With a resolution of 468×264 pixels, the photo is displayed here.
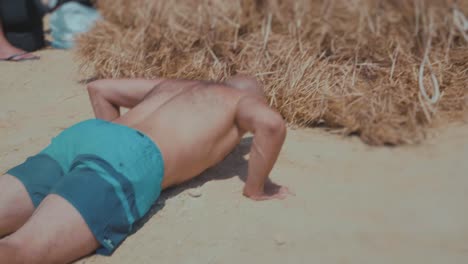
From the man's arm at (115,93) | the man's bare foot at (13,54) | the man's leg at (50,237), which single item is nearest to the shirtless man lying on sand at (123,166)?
the man's leg at (50,237)

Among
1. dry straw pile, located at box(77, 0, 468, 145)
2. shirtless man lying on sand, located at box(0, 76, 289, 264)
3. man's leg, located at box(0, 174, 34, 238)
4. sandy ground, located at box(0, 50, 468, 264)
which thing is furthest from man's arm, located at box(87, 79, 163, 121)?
dry straw pile, located at box(77, 0, 468, 145)

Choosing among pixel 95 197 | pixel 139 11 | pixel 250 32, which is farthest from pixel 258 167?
pixel 139 11

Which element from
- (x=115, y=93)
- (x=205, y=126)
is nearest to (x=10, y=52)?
(x=115, y=93)

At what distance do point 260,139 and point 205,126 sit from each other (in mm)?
218

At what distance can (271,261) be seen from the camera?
5.61 ft

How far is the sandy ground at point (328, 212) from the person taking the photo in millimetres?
1715

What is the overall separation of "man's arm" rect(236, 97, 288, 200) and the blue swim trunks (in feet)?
1.11

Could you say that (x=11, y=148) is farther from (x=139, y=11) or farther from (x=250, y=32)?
(x=250, y=32)

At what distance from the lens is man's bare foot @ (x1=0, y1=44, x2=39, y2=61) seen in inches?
165

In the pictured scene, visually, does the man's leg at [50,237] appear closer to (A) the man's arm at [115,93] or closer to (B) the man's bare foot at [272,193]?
(B) the man's bare foot at [272,193]

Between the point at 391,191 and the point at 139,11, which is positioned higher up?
the point at 139,11

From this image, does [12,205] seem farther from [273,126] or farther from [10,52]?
[10,52]

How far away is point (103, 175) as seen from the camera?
182cm

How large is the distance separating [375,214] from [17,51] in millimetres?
3339
